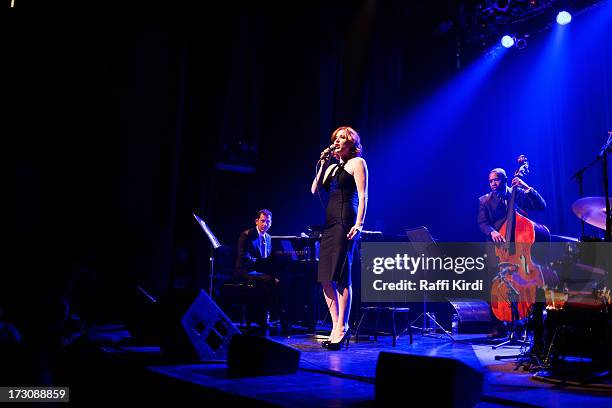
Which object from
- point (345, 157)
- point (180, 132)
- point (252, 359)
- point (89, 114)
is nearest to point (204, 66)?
point (180, 132)

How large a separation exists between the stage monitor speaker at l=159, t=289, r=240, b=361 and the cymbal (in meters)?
2.90

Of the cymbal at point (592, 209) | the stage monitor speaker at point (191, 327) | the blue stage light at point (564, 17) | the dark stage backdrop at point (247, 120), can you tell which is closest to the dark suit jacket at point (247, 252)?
the dark stage backdrop at point (247, 120)

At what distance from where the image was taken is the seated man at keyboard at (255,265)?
650 cm

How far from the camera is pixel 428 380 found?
232 cm

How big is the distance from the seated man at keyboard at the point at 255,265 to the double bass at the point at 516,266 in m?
2.59

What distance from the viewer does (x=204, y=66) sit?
298 inches

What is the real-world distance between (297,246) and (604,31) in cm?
525

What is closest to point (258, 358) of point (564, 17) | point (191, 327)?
point (191, 327)

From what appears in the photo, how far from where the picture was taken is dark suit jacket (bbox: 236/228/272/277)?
22.2 feet

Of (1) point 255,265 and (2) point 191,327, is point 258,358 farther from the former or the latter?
(1) point 255,265

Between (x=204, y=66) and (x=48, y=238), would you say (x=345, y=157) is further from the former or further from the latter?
(x=48, y=238)

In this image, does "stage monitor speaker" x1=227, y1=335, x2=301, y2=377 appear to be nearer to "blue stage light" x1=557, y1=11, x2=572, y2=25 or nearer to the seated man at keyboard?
the seated man at keyboard

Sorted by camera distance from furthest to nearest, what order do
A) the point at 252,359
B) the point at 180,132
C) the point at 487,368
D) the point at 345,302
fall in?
the point at 180,132 < the point at 345,302 < the point at 487,368 < the point at 252,359

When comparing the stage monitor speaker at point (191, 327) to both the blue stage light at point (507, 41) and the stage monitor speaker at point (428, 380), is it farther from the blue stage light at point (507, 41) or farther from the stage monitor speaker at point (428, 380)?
the blue stage light at point (507, 41)
